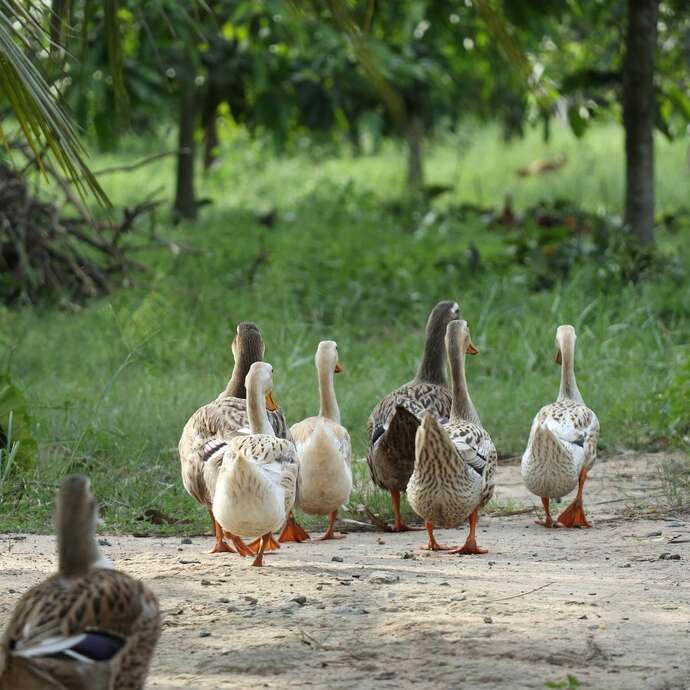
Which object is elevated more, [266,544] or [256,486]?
[256,486]

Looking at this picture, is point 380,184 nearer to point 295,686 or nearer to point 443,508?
point 443,508

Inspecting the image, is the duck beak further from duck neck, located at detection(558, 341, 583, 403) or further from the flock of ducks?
duck neck, located at detection(558, 341, 583, 403)

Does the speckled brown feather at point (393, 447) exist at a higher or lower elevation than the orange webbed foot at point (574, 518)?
higher

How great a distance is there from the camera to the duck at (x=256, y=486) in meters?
5.99

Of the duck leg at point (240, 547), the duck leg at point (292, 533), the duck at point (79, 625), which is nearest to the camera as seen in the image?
the duck at point (79, 625)

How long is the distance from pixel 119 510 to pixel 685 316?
245 inches

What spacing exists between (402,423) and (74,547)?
→ 332 cm

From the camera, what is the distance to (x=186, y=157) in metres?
16.0

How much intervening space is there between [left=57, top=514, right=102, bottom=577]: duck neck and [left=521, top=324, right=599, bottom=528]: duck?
3.46m

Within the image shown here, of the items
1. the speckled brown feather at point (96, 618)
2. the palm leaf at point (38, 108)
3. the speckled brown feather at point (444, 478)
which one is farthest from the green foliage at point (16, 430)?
the speckled brown feather at point (96, 618)

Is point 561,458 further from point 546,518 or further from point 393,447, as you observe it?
point 393,447

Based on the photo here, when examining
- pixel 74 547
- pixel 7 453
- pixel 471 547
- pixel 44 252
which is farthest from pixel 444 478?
pixel 44 252

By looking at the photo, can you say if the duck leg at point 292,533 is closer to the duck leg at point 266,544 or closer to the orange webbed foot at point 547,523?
the duck leg at point 266,544

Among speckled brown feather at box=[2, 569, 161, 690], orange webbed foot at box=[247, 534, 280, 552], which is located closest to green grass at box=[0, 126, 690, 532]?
orange webbed foot at box=[247, 534, 280, 552]
